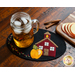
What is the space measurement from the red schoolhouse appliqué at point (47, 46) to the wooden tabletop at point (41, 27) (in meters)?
0.07

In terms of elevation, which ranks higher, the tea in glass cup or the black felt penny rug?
the tea in glass cup

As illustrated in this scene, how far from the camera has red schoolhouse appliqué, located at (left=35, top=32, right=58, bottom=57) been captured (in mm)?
943

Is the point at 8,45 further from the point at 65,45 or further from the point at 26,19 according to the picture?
the point at 65,45

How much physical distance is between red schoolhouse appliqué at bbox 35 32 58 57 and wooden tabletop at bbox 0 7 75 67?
0.07 meters

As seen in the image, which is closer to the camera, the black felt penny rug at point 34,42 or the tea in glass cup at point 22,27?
the tea in glass cup at point 22,27

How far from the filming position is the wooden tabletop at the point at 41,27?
3.00 ft

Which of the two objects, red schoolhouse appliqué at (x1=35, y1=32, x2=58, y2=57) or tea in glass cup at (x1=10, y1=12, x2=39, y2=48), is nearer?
tea in glass cup at (x1=10, y1=12, x2=39, y2=48)

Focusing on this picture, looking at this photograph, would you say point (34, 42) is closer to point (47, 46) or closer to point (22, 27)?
point (47, 46)

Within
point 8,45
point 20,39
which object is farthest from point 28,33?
point 8,45

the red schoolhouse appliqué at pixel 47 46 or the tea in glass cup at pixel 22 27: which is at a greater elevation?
the tea in glass cup at pixel 22 27

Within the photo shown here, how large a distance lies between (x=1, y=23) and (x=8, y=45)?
25cm

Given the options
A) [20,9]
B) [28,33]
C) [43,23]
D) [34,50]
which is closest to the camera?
[28,33]

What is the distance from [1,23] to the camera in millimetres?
1093

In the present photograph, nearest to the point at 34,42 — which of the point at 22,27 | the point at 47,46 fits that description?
the point at 47,46
